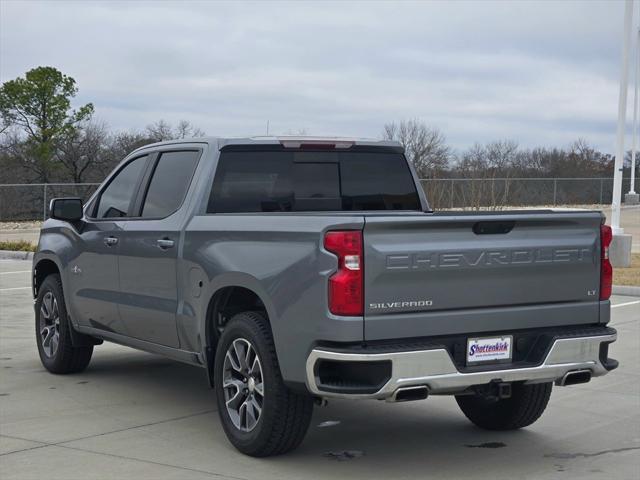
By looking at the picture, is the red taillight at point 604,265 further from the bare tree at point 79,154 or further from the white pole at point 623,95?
the bare tree at point 79,154

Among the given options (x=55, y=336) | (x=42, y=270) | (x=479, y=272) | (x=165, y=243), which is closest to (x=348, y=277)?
(x=479, y=272)

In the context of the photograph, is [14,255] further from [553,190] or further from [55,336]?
[553,190]

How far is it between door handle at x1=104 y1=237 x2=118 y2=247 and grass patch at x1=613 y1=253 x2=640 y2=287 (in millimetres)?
10559

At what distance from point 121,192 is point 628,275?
38.8 ft

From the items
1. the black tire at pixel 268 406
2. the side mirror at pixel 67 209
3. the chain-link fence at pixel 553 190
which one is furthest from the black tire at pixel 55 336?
the chain-link fence at pixel 553 190

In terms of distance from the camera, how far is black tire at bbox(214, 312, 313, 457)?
20.2 ft

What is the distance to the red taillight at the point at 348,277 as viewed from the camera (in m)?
5.71

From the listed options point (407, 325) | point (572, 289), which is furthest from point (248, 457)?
point (572, 289)

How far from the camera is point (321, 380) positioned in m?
5.85

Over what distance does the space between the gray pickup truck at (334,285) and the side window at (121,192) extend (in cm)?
3

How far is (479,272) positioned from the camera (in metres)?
6.09

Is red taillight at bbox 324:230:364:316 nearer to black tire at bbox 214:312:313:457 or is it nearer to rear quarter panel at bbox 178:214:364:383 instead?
rear quarter panel at bbox 178:214:364:383

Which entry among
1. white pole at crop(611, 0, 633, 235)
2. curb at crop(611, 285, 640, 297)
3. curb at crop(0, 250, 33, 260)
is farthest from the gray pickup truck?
curb at crop(0, 250, 33, 260)

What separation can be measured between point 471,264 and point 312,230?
937 mm
